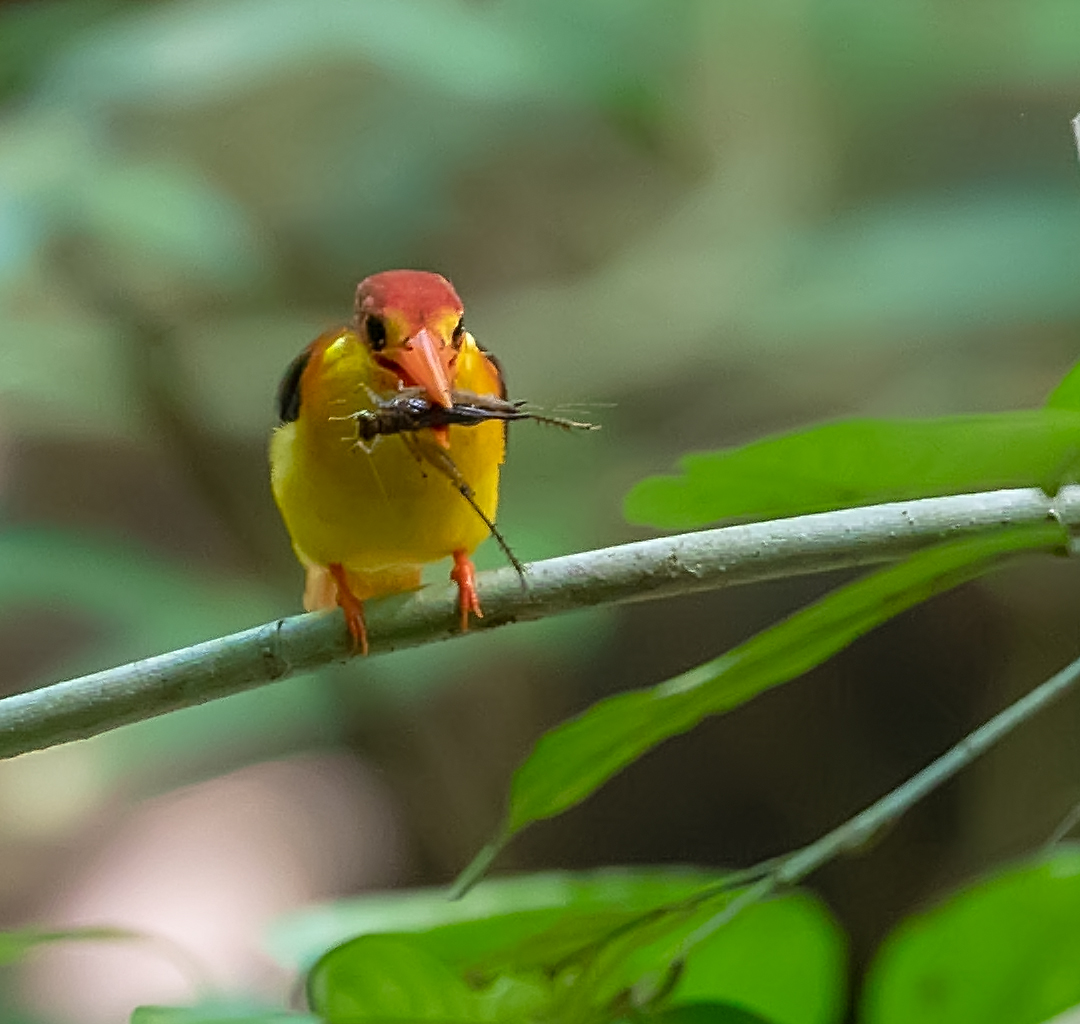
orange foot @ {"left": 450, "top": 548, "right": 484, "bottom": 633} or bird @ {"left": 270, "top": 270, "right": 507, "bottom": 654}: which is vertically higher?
bird @ {"left": 270, "top": 270, "right": 507, "bottom": 654}

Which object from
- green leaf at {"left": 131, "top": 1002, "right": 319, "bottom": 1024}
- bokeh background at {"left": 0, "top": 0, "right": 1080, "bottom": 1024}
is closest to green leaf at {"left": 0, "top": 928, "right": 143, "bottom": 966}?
green leaf at {"left": 131, "top": 1002, "right": 319, "bottom": 1024}

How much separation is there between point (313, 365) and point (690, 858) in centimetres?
149

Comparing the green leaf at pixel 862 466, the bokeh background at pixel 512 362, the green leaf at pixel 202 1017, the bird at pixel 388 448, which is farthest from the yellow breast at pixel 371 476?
the bokeh background at pixel 512 362

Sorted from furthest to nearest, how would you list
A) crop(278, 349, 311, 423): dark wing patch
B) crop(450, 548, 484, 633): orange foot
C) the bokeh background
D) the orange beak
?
the bokeh background, crop(278, 349, 311, 423): dark wing patch, the orange beak, crop(450, 548, 484, 633): orange foot

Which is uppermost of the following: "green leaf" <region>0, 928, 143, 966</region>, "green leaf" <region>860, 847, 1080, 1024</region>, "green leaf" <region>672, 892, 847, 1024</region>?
"green leaf" <region>0, 928, 143, 966</region>

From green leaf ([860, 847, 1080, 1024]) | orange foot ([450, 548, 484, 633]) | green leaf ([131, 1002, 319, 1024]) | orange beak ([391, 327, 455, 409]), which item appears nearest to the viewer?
green leaf ([131, 1002, 319, 1024])

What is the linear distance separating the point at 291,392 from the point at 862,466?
2.15 ft

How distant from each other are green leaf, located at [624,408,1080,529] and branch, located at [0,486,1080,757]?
60mm

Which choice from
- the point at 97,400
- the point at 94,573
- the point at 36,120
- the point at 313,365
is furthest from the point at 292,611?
the point at 313,365

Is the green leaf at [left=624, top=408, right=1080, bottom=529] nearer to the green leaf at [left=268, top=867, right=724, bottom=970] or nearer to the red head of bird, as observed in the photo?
the green leaf at [left=268, top=867, right=724, bottom=970]

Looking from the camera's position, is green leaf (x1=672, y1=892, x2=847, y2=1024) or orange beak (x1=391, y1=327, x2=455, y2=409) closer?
green leaf (x1=672, y1=892, x2=847, y2=1024)

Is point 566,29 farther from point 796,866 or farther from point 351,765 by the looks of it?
point 796,866

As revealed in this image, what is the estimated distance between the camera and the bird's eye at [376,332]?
3.18ft

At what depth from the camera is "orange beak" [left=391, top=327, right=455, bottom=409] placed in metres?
0.91
